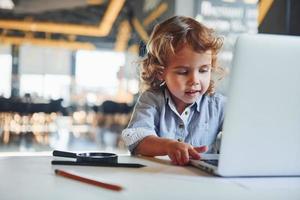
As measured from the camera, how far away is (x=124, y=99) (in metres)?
4.05

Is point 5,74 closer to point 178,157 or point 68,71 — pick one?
point 68,71

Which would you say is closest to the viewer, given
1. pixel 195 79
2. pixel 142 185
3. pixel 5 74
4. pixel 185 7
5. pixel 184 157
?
pixel 142 185

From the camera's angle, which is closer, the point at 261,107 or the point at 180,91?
the point at 261,107

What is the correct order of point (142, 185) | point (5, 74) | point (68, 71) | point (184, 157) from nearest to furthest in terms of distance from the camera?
point (142, 185) → point (184, 157) → point (5, 74) → point (68, 71)

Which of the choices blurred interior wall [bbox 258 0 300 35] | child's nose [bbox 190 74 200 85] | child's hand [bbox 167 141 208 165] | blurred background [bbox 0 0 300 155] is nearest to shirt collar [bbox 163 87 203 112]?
child's nose [bbox 190 74 200 85]

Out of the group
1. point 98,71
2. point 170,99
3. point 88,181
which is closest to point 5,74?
point 98,71

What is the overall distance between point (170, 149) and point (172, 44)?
0.39 m

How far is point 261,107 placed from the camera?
62 cm

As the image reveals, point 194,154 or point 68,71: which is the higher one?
point 68,71

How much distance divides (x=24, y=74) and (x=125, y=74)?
951 millimetres

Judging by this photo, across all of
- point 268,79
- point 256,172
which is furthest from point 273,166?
point 268,79

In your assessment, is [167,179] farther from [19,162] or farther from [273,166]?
[19,162]

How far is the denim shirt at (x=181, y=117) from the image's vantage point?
1124mm

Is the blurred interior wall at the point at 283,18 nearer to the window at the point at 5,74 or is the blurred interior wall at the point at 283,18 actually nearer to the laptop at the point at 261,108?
the laptop at the point at 261,108
